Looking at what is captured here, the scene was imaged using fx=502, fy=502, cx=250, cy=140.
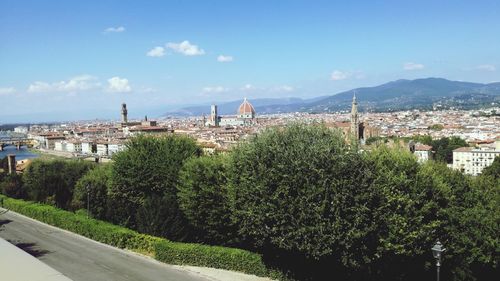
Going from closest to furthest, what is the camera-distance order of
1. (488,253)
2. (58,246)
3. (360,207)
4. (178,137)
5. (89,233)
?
(360,207) → (488,253) → (58,246) → (89,233) → (178,137)

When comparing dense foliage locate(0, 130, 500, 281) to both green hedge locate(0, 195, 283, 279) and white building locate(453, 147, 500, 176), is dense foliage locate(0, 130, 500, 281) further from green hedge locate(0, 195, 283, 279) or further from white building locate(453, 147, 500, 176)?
white building locate(453, 147, 500, 176)

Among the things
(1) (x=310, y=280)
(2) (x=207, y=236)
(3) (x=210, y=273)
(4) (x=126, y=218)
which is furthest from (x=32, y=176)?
(1) (x=310, y=280)

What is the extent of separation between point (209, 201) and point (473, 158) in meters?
80.2

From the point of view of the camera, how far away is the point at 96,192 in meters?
27.2

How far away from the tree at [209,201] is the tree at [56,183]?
1449 centimetres

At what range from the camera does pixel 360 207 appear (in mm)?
14844

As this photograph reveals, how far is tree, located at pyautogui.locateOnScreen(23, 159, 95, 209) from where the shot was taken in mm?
31688

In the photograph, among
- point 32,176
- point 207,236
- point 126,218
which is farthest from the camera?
point 32,176

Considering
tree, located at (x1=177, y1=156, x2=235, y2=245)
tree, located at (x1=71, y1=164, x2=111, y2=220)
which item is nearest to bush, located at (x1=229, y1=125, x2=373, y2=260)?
tree, located at (x1=177, y1=156, x2=235, y2=245)

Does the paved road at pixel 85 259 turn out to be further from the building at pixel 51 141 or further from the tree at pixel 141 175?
the building at pixel 51 141

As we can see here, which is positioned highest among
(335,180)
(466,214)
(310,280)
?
(335,180)

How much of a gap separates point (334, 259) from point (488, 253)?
16.1ft

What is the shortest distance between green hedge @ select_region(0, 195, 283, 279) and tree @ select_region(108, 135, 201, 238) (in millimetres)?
1803

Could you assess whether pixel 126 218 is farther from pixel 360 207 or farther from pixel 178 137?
pixel 360 207
